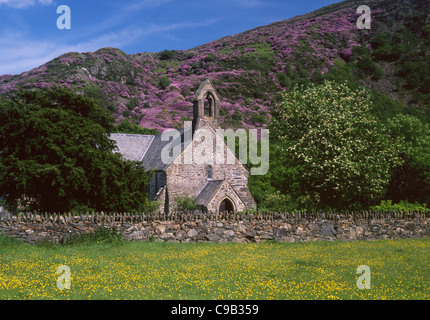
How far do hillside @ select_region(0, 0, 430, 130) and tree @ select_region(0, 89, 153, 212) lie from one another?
41.8m

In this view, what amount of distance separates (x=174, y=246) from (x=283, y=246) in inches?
235

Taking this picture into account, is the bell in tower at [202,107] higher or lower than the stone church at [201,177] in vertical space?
higher

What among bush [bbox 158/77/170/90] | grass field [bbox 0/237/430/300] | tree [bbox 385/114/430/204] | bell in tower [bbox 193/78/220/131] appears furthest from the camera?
bush [bbox 158/77/170/90]

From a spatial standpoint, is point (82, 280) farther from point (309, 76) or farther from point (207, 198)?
point (309, 76)

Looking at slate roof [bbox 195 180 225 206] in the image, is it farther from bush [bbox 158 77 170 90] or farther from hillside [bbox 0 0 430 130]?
bush [bbox 158 77 170 90]

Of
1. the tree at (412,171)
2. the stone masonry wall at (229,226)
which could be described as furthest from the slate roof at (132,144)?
the tree at (412,171)

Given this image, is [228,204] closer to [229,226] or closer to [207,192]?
[207,192]

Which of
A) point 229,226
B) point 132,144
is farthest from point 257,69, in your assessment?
point 229,226

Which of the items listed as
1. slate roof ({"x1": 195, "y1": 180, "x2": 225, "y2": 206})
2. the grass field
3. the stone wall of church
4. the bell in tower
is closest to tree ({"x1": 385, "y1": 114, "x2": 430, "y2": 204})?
the stone wall of church

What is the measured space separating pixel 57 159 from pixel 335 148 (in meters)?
17.3

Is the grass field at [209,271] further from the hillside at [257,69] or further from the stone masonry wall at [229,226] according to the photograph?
the hillside at [257,69]

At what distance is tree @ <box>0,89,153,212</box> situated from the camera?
73.4 feet

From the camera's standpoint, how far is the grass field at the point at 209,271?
10484 millimetres

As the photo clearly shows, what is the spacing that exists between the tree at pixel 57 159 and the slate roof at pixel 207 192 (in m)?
11.4
